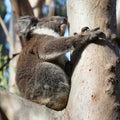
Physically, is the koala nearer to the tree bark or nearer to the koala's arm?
the koala's arm

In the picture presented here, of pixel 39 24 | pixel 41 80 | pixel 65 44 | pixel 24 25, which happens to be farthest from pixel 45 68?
pixel 39 24

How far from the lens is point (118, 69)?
218 centimetres

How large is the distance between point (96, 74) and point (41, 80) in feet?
2.50

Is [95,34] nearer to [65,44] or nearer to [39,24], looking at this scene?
[65,44]

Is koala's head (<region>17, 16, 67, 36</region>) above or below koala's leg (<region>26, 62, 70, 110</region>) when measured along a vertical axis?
above

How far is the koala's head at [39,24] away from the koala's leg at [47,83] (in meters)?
0.44

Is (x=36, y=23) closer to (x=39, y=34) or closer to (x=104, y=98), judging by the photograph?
(x=39, y=34)

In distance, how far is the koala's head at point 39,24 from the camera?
10.3 ft

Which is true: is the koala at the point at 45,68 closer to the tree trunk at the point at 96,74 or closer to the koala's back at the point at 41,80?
the koala's back at the point at 41,80

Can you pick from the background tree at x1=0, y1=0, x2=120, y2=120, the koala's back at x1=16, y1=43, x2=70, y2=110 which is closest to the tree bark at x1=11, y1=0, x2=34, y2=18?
the koala's back at x1=16, y1=43, x2=70, y2=110

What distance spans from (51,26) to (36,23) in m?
0.13

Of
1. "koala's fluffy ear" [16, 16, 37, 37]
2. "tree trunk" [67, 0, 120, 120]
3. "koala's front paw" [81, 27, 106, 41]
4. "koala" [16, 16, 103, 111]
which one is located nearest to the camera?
"tree trunk" [67, 0, 120, 120]

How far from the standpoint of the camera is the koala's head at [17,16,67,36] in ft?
10.3

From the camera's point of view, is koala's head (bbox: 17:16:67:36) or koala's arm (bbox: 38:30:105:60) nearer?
koala's arm (bbox: 38:30:105:60)
